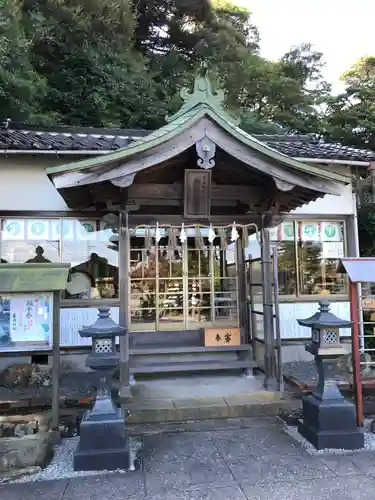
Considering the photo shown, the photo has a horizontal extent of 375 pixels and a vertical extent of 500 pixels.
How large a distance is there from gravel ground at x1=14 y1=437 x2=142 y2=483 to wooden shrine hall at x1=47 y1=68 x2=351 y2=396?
53.6 inches

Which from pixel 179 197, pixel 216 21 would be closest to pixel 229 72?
pixel 216 21

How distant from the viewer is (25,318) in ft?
18.4

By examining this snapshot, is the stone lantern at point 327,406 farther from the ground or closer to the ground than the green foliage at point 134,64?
closer to the ground

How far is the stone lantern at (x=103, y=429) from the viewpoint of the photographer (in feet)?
15.6

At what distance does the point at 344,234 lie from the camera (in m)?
10.2

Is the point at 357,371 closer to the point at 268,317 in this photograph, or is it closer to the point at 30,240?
the point at 268,317

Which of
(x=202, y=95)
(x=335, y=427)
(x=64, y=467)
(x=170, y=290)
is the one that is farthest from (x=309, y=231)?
(x=64, y=467)

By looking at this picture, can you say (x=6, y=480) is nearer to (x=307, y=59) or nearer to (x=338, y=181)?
(x=338, y=181)

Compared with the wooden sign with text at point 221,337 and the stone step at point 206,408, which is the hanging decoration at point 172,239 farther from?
the stone step at point 206,408

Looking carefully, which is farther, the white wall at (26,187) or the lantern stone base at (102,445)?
the white wall at (26,187)

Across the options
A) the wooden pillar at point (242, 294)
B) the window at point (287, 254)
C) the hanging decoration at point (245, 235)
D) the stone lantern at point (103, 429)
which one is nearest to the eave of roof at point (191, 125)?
the hanging decoration at point (245, 235)

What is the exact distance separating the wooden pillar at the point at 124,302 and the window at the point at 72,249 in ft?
7.13

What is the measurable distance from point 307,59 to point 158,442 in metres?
24.6

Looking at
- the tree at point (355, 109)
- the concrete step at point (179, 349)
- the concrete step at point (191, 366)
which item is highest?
the tree at point (355, 109)
